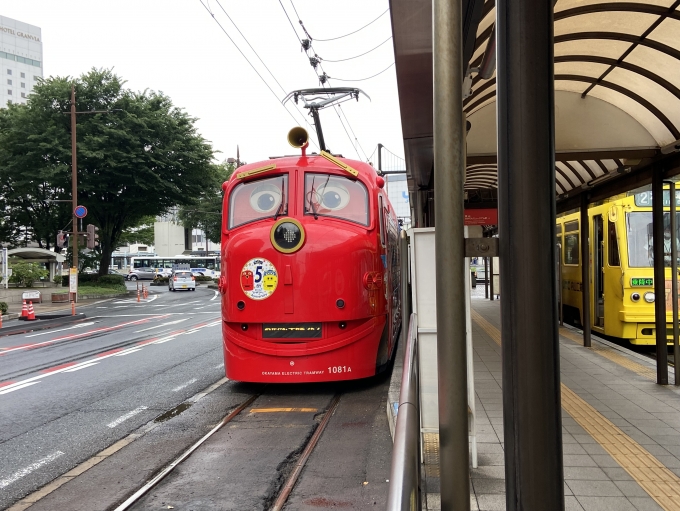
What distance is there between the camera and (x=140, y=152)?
32.2 m

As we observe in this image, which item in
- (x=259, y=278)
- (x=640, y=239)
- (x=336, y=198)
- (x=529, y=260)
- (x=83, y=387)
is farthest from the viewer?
(x=640, y=239)

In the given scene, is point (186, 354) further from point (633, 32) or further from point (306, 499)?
point (633, 32)

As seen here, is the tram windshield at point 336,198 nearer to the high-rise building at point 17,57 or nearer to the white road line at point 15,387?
the white road line at point 15,387

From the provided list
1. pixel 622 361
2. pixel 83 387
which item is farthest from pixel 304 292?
pixel 622 361

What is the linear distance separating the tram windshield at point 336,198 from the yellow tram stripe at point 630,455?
3.46 m

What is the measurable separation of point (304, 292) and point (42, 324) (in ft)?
50.5

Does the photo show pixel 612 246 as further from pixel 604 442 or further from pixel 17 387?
pixel 17 387

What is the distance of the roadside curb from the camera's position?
17.9 meters

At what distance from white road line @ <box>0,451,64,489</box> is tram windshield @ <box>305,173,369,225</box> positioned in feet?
13.4

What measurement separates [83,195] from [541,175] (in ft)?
114

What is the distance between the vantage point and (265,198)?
8227 millimetres

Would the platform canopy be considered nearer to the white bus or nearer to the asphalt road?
the asphalt road

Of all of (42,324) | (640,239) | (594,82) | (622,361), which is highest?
(594,82)

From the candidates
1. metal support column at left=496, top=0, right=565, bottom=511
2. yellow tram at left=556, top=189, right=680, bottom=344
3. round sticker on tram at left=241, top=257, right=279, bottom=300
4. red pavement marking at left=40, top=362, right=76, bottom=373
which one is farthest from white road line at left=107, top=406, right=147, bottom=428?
yellow tram at left=556, top=189, right=680, bottom=344
